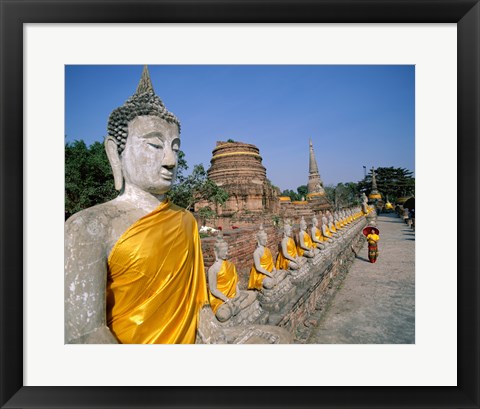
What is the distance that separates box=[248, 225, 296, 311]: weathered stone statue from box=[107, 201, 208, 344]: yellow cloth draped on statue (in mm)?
1620

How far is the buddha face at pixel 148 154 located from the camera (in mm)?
1552

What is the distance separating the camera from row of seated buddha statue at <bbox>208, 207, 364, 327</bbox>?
8.22ft

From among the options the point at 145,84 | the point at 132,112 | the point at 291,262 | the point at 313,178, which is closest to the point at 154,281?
the point at 132,112

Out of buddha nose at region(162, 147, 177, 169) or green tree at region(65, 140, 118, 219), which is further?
green tree at region(65, 140, 118, 219)

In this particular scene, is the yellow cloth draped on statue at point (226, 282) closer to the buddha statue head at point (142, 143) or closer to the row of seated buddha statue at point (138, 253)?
the row of seated buddha statue at point (138, 253)

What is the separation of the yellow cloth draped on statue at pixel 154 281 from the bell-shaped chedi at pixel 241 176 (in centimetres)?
1096

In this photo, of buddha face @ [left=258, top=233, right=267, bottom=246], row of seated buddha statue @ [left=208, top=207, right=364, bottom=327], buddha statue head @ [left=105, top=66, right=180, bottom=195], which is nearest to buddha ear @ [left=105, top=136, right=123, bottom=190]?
buddha statue head @ [left=105, top=66, right=180, bottom=195]

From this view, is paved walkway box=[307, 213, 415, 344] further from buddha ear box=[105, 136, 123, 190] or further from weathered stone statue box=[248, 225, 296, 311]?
buddha ear box=[105, 136, 123, 190]

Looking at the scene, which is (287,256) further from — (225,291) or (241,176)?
(241,176)

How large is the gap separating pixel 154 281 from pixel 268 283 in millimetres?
2125

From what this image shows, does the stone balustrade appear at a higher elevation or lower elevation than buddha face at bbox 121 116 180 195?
lower
